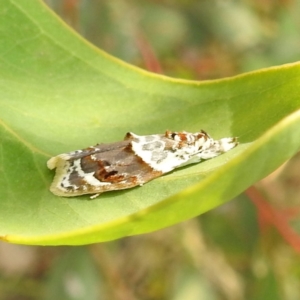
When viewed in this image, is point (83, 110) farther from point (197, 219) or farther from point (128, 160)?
point (197, 219)

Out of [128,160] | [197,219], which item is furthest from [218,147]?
[197,219]

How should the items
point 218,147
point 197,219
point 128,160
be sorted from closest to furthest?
point 218,147
point 128,160
point 197,219

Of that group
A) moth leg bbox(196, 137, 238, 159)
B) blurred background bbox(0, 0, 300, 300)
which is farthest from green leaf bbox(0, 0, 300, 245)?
blurred background bbox(0, 0, 300, 300)

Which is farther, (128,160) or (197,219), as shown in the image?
(197,219)

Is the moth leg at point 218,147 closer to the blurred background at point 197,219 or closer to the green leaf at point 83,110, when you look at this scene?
the green leaf at point 83,110

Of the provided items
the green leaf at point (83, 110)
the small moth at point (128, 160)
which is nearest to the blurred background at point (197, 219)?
the small moth at point (128, 160)

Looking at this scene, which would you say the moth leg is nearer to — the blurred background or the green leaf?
the green leaf

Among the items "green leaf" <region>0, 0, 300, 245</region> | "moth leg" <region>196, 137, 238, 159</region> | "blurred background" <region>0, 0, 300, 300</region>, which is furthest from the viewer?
"blurred background" <region>0, 0, 300, 300</region>
